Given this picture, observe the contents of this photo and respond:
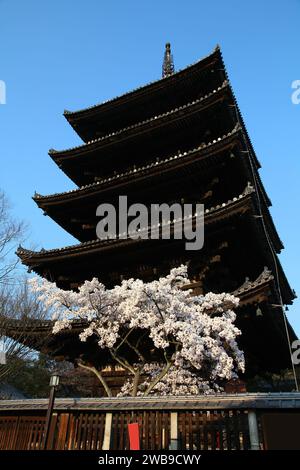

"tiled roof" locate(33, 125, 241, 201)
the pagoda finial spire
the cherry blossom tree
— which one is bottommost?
the cherry blossom tree

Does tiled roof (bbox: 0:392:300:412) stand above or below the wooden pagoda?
below

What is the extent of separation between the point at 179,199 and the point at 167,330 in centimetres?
613

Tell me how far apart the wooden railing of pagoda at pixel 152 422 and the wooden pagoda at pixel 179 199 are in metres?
3.40

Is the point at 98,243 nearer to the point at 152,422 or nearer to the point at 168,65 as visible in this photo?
the point at 152,422

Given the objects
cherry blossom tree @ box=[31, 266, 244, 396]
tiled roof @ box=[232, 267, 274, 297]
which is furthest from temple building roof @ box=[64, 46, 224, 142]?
tiled roof @ box=[232, 267, 274, 297]

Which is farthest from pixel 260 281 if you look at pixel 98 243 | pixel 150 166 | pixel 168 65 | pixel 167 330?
pixel 168 65

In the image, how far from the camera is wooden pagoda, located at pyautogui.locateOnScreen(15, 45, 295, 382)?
1162 centimetres

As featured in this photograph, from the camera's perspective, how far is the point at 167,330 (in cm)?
956

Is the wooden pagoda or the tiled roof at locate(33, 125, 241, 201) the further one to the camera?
the tiled roof at locate(33, 125, 241, 201)

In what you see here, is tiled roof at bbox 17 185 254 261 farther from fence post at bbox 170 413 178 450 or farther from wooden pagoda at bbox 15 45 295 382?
fence post at bbox 170 413 178 450

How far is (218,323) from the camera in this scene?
984cm

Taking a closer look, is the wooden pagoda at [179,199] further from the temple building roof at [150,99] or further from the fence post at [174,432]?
the fence post at [174,432]

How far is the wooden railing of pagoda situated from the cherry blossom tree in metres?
1.58
